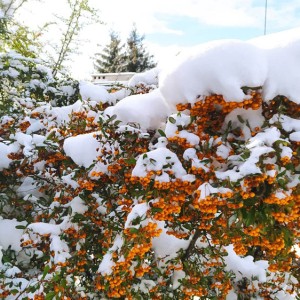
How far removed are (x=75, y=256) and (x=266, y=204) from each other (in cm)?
176

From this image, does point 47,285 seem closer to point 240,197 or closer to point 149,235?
point 149,235

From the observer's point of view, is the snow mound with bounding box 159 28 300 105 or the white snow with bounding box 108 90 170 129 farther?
the white snow with bounding box 108 90 170 129

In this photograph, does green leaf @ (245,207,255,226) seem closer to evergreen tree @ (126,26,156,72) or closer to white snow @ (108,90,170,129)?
white snow @ (108,90,170,129)

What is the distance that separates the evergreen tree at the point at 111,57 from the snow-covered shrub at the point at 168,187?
22511 mm

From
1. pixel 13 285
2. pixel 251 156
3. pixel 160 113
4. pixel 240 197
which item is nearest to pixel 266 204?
pixel 240 197

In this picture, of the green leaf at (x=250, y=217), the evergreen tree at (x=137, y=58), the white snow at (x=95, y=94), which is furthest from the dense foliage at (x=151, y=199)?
the evergreen tree at (x=137, y=58)

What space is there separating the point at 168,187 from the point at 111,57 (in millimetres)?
25646

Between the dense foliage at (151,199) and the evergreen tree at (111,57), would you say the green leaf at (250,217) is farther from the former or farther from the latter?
the evergreen tree at (111,57)

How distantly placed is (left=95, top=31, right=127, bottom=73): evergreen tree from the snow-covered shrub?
22511 mm

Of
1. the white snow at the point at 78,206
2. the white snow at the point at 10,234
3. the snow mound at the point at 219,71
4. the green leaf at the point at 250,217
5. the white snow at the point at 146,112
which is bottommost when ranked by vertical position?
the white snow at the point at 10,234

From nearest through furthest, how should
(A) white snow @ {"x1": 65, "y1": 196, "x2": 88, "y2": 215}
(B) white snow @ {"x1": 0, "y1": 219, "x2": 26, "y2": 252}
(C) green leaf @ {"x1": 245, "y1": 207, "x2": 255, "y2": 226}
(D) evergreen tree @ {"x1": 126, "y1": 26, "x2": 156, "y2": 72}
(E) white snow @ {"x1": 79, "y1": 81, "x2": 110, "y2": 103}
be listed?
(C) green leaf @ {"x1": 245, "y1": 207, "x2": 255, "y2": 226}, (A) white snow @ {"x1": 65, "y1": 196, "x2": 88, "y2": 215}, (B) white snow @ {"x1": 0, "y1": 219, "x2": 26, "y2": 252}, (E) white snow @ {"x1": 79, "y1": 81, "x2": 110, "y2": 103}, (D) evergreen tree @ {"x1": 126, "y1": 26, "x2": 156, "y2": 72}

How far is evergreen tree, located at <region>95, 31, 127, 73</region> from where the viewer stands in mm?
25383

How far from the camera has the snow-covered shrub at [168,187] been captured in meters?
1.89

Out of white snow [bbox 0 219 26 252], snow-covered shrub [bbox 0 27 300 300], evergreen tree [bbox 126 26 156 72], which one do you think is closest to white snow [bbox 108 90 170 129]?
snow-covered shrub [bbox 0 27 300 300]
